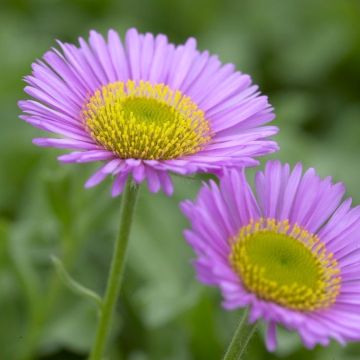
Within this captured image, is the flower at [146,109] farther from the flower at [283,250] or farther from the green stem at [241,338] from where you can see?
the green stem at [241,338]

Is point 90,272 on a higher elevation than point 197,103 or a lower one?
lower

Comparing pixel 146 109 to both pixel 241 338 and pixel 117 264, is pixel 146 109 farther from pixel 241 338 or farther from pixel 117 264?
pixel 241 338

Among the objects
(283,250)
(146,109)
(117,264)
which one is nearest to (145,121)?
(146,109)

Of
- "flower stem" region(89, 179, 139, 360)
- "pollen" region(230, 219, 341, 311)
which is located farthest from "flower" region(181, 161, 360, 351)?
"flower stem" region(89, 179, 139, 360)

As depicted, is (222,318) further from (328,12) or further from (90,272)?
(328,12)

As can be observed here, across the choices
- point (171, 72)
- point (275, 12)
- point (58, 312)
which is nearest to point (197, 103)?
point (171, 72)

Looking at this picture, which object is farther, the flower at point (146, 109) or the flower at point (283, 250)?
the flower at point (146, 109)

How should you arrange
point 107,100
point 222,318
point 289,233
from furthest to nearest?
point 222,318, point 107,100, point 289,233

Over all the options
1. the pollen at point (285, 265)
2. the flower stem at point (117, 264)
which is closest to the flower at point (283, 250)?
the pollen at point (285, 265)
